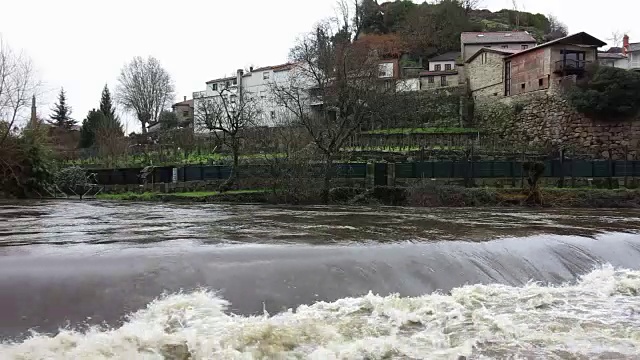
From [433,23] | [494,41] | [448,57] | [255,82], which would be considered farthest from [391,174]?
[433,23]

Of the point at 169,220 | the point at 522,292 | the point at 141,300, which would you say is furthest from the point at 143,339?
the point at 169,220

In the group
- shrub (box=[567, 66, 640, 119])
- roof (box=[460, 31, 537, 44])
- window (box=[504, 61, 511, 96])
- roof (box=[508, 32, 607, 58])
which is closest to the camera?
shrub (box=[567, 66, 640, 119])

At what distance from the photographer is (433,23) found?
77.7m

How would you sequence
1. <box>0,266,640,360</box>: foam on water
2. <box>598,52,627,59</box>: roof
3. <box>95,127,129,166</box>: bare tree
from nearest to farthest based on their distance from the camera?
<box>0,266,640,360</box>: foam on water → <box>95,127,129,166</box>: bare tree → <box>598,52,627,59</box>: roof

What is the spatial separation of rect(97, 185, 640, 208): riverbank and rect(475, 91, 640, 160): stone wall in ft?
32.8

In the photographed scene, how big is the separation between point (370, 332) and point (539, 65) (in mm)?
44691

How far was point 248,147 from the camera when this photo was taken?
1674 inches

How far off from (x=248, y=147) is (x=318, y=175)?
13.3 metres

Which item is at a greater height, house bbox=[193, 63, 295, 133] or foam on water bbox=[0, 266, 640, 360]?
house bbox=[193, 63, 295, 133]

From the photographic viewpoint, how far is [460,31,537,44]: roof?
67.1 m

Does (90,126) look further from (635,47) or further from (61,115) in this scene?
(635,47)

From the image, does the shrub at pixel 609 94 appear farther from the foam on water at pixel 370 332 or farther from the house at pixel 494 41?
the foam on water at pixel 370 332

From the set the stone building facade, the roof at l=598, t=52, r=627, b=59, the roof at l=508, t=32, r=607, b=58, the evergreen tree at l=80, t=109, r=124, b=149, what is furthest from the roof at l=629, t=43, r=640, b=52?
the evergreen tree at l=80, t=109, r=124, b=149

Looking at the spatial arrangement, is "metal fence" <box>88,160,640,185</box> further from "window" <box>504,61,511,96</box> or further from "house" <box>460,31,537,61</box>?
"house" <box>460,31,537,61</box>
